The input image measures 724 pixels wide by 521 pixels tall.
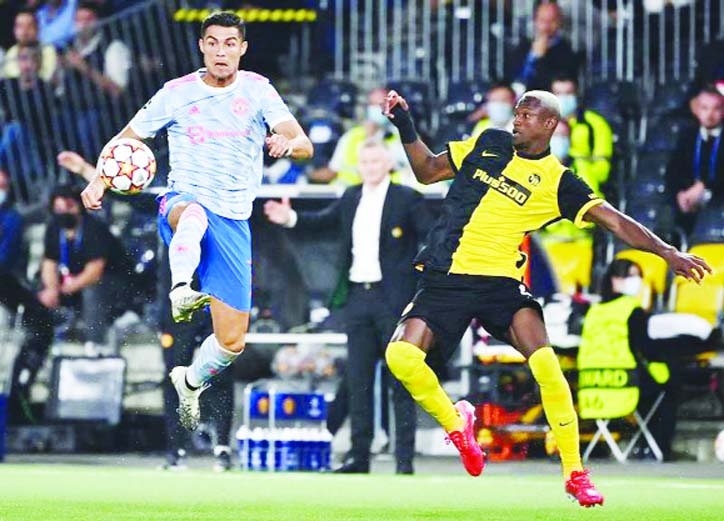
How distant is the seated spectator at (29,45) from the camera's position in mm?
20844

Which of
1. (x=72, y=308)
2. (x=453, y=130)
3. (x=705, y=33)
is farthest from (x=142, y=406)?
(x=705, y=33)

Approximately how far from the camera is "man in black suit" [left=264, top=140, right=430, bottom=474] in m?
14.7

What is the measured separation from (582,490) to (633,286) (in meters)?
6.17

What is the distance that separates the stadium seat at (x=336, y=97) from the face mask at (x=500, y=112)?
2440mm

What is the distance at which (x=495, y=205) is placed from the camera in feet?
37.0

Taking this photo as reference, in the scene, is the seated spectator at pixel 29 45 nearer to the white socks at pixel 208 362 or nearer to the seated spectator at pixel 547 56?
the seated spectator at pixel 547 56

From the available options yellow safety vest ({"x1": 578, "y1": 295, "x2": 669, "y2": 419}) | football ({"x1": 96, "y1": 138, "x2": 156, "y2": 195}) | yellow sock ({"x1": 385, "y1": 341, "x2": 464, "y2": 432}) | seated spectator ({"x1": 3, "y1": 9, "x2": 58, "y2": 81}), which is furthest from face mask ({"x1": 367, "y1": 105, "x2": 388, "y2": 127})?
yellow sock ({"x1": 385, "y1": 341, "x2": 464, "y2": 432})

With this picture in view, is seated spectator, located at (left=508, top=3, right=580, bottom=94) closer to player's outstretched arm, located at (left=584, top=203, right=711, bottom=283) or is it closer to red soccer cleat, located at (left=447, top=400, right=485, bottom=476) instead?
red soccer cleat, located at (left=447, top=400, right=485, bottom=476)

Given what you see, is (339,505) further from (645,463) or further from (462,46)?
(462,46)

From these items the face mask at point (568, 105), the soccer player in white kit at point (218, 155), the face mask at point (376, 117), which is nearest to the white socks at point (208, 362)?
the soccer player in white kit at point (218, 155)

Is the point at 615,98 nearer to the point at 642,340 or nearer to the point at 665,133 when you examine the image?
the point at 665,133

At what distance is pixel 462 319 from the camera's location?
444 inches

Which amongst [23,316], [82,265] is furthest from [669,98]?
[23,316]

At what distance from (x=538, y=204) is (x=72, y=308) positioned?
7.95 meters
